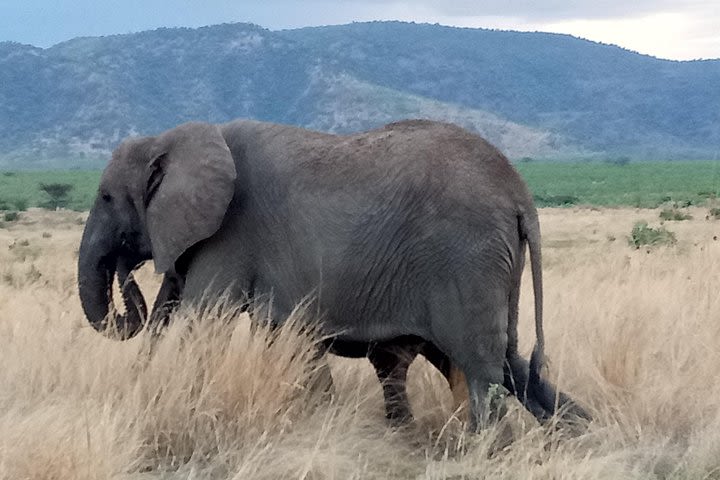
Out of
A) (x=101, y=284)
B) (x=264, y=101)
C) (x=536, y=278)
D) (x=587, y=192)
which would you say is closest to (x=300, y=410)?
(x=536, y=278)

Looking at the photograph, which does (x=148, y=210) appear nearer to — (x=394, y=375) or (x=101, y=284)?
(x=101, y=284)

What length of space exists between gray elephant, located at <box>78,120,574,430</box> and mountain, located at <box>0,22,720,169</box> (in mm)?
124735

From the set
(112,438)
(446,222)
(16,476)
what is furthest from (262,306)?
(16,476)

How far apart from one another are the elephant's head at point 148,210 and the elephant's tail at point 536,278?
5.39ft

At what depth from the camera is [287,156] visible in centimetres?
620

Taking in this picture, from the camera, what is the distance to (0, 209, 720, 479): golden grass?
4.93 metres

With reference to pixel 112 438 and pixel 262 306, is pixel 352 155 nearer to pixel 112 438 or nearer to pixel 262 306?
pixel 262 306

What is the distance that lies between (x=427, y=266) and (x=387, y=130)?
85cm

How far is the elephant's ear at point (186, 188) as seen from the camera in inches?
243

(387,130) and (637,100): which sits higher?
(387,130)

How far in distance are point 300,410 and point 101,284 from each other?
5.79 ft

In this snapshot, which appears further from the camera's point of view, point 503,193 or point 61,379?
point 61,379

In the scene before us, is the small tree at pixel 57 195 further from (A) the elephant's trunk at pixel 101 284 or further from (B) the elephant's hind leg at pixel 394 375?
(B) the elephant's hind leg at pixel 394 375

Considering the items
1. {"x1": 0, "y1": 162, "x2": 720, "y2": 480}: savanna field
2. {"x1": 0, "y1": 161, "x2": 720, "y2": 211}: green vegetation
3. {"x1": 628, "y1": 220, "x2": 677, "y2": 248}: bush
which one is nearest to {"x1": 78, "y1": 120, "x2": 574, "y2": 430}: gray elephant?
{"x1": 0, "y1": 162, "x2": 720, "y2": 480}: savanna field
